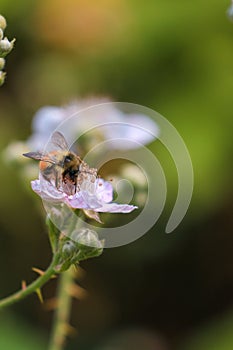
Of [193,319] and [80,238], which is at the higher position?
[193,319]

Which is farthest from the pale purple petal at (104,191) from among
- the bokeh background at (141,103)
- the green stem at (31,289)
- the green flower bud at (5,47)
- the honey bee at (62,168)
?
the bokeh background at (141,103)

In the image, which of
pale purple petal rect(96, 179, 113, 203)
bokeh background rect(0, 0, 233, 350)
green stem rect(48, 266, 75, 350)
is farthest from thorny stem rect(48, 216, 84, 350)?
bokeh background rect(0, 0, 233, 350)

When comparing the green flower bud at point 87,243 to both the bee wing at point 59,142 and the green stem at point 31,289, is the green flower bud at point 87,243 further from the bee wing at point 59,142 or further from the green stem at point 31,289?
the bee wing at point 59,142

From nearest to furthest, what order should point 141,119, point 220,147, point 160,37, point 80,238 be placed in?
point 80,238 → point 141,119 → point 220,147 → point 160,37

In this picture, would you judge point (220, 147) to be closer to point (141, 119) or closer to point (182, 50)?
point (182, 50)

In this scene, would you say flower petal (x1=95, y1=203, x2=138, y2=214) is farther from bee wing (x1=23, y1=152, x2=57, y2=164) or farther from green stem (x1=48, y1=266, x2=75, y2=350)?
green stem (x1=48, y1=266, x2=75, y2=350)

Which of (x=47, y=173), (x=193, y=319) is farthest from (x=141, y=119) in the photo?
(x=193, y=319)
